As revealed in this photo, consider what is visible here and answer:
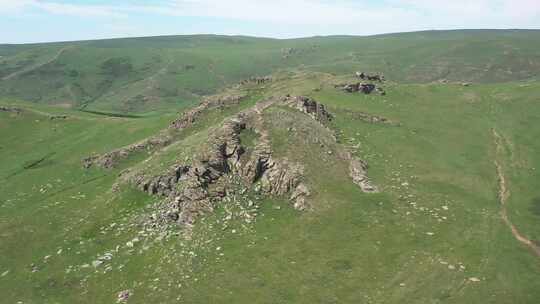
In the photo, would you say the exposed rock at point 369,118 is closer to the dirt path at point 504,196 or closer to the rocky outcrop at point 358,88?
the rocky outcrop at point 358,88

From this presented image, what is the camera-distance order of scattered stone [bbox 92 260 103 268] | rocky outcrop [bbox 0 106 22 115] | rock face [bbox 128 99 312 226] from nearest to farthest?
scattered stone [bbox 92 260 103 268] < rock face [bbox 128 99 312 226] < rocky outcrop [bbox 0 106 22 115]

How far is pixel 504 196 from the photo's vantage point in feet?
173

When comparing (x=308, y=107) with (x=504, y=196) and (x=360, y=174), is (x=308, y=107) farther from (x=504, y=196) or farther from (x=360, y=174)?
(x=504, y=196)

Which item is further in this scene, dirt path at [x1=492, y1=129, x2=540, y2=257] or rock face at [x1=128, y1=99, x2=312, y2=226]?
rock face at [x1=128, y1=99, x2=312, y2=226]

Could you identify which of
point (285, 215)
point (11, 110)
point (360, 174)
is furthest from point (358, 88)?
point (11, 110)

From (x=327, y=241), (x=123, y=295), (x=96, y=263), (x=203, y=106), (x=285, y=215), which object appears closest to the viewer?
(x=123, y=295)

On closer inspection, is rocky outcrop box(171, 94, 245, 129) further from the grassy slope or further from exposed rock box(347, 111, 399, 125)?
exposed rock box(347, 111, 399, 125)

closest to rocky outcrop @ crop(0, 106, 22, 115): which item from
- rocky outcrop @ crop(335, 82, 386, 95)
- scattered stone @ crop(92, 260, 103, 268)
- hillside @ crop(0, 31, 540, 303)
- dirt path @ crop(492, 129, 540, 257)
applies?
hillside @ crop(0, 31, 540, 303)

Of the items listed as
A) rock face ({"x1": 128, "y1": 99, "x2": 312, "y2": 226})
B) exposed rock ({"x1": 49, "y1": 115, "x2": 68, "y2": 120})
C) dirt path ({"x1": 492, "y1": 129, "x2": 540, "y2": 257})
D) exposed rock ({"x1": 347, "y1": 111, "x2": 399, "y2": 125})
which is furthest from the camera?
exposed rock ({"x1": 49, "y1": 115, "x2": 68, "y2": 120})

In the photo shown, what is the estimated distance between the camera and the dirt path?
4226cm

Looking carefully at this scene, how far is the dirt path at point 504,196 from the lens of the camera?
42263 millimetres

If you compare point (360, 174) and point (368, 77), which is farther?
point (368, 77)

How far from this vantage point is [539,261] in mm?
39125

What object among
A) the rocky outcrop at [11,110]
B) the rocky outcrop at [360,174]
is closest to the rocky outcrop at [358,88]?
the rocky outcrop at [360,174]
